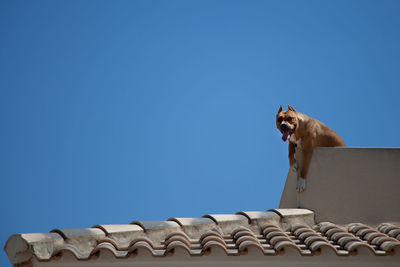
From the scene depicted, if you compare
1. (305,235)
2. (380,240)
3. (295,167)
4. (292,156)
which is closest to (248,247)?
(305,235)

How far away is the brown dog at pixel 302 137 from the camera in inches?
313

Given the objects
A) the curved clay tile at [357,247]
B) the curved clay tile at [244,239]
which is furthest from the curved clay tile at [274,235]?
the curved clay tile at [357,247]

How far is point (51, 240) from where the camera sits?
484cm

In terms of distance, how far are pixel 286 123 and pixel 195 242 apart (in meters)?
3.07

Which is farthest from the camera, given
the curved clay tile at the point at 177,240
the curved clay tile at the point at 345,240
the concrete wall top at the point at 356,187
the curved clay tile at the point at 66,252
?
the concrete wall top at the point at 356,187

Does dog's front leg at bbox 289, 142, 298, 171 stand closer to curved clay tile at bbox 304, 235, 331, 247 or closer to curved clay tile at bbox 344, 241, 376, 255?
curved clay tile at bbox 304, 235, 331, 247

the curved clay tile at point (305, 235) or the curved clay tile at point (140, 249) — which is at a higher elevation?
the curved clay tile at point (305, 235)

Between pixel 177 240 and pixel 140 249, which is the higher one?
Answer: pixel 177 240

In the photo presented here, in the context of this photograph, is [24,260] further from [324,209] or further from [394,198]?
[394,198]

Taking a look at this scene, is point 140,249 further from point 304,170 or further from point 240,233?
point 304,170

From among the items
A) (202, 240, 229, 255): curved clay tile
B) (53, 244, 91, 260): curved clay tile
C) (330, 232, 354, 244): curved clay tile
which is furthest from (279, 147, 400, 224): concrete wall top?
(53, 244, 91, 260): curved clay tile

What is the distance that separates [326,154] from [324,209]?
2.65 ft

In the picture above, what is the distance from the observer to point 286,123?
791cm

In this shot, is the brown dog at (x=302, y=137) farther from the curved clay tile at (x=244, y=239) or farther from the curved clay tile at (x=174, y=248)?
the curved clay tile at (x=174, y=248)
